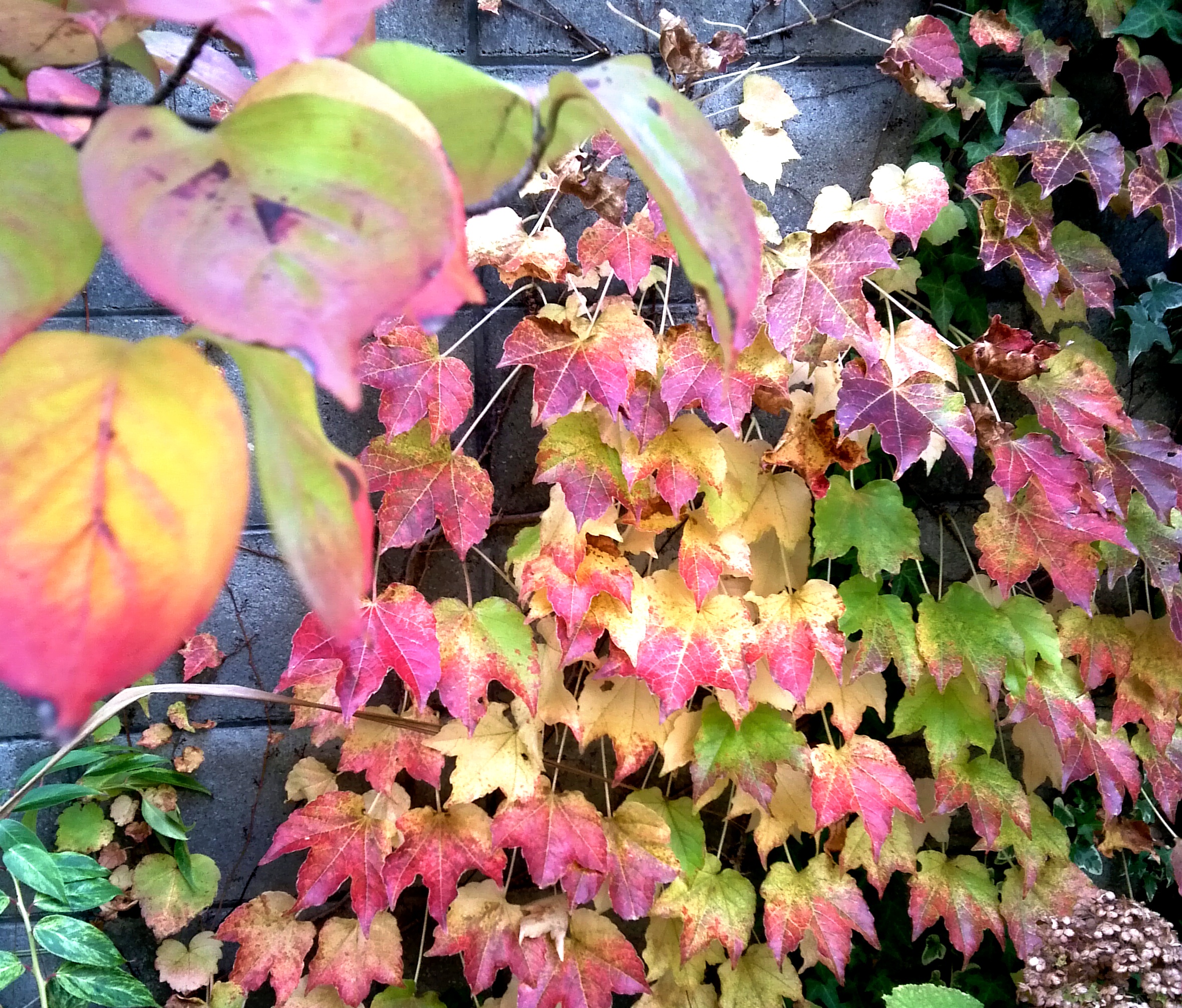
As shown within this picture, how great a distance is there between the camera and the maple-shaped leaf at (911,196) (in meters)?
1.04

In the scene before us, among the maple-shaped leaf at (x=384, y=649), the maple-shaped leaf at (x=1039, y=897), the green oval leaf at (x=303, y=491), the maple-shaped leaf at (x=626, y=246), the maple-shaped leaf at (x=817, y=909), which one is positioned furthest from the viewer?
the maple-shaped leaf at (x=1039, y=897)

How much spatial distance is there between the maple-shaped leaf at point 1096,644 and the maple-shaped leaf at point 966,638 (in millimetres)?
161

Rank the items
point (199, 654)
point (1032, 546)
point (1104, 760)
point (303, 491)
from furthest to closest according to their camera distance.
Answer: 1. point (199, 654)
2. point (1104, 760)
3. point (1032, 546)
4. point (303, 491)

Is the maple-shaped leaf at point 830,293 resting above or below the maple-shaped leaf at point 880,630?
above

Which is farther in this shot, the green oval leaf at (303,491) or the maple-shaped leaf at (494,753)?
the maple-shaped leaf at (494,753)

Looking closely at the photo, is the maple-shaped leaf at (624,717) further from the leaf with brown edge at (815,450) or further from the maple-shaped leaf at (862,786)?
the leaf with brown edge at (815,450)

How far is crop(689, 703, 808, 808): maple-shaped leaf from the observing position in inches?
42.0

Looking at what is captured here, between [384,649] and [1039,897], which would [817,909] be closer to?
[1039,897]

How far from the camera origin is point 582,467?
96 cm

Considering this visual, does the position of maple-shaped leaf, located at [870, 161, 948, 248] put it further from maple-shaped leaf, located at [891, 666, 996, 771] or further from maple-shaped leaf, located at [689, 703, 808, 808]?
maple-shaped leaf, located at [689, 703, 808, 808]

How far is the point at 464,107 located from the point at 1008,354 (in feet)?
3.02

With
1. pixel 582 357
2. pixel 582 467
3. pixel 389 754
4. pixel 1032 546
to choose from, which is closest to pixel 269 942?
pixel 389 754

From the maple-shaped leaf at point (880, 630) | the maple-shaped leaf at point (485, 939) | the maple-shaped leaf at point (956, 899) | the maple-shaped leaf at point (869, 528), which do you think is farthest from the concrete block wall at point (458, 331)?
the maple-shaped leaf at point (956, 899)

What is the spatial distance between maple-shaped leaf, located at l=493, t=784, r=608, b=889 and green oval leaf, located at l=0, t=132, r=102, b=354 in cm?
97
